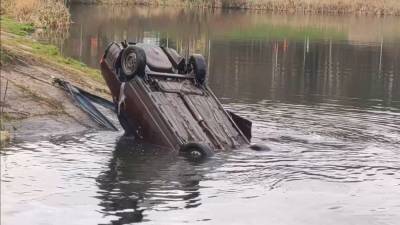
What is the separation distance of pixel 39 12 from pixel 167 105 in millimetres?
27159

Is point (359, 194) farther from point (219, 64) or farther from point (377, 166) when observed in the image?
point (219, 64)

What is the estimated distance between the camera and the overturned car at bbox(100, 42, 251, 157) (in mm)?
13258

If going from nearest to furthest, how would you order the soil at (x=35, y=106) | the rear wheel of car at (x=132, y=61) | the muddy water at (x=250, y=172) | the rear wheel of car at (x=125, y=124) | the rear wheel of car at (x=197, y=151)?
the muddy water at (x=250, y=172) < the rear wheel of car at (x=197, y=151) < the soil at (x=35, y=106) < the rear wheel of car at (x=132, y=61) < the rear wheel of car at (x=125, y=124)

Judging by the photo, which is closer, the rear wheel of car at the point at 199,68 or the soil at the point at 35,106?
the soil at the point at 35,106

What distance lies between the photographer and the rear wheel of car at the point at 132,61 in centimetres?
1377

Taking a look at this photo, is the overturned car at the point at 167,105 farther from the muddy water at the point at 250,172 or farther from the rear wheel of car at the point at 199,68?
the muddy water at the point at 250,172

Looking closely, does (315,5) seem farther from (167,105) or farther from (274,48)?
(167,105)

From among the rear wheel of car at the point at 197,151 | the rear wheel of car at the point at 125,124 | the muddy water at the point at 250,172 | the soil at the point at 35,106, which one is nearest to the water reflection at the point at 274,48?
the muddy water at the point at 250,172

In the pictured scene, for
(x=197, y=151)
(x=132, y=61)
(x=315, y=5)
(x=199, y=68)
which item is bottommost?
(x=197, y=151)

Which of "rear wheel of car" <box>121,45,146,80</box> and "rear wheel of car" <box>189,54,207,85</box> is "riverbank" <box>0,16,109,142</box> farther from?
"rear wheel of car" <box>189,54,207,85</box>

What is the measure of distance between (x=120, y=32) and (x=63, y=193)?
3516 cm

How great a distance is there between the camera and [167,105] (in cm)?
1358

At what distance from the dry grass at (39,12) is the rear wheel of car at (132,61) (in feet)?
66.0

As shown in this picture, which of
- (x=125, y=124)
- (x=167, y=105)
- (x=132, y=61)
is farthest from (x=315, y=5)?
(x=167, y=105)
